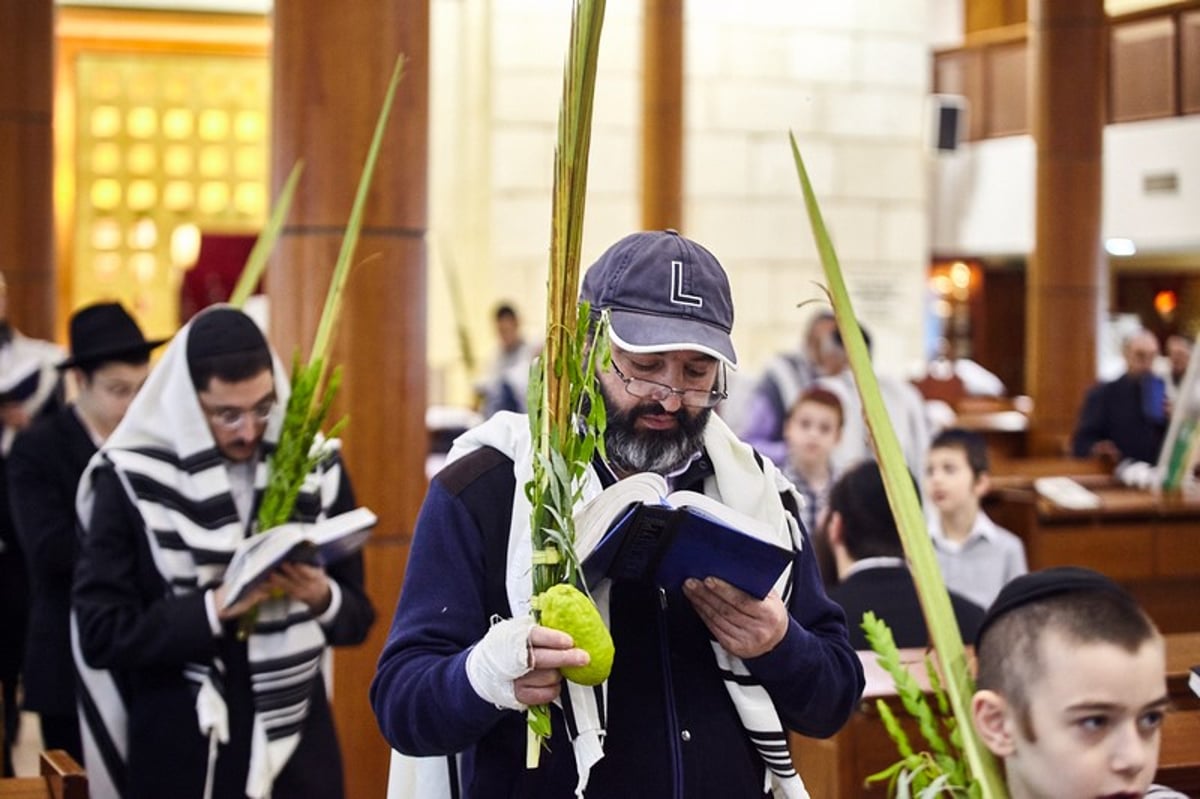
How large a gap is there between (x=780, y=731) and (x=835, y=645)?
18 centimetres

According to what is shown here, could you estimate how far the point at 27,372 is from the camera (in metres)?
7.26

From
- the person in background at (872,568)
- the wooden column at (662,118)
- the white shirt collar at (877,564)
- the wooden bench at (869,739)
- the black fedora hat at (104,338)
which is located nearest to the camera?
the wooden bench at (869,739)

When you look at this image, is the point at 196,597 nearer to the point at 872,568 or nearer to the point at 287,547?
the point at 287,547

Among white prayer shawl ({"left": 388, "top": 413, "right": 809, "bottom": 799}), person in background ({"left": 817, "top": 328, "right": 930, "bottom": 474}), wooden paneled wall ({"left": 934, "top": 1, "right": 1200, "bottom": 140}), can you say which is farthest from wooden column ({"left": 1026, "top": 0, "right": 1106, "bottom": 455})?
white prayer shawl ({"left": 388, "top": 413, "right": 809, "bottom": 799})

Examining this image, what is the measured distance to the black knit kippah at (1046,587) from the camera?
235 centimetres

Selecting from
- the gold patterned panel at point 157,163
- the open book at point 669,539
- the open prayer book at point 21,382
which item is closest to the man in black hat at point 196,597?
the open book at point 669,539

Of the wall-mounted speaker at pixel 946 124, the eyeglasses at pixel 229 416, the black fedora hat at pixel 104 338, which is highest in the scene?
the wall-mounted speaker at pixel 946 124

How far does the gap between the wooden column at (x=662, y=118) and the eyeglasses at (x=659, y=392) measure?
12.5 meters

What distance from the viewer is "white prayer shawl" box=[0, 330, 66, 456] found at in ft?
23.6

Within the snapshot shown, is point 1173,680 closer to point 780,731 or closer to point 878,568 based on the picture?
point 878,568

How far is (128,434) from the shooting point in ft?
13.1

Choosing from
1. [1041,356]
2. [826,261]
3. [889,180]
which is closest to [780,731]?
[826,261]

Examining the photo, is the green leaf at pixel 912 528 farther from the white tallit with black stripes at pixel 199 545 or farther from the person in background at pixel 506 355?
the person in background at pixel 506 355

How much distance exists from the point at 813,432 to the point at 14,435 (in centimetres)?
321
